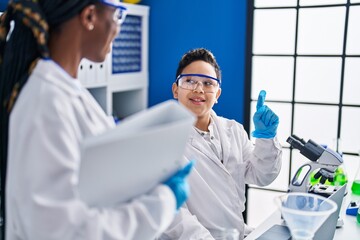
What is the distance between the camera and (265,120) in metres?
1.84

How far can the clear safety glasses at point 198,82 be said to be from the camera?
6.39 ft

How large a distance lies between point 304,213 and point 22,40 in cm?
86

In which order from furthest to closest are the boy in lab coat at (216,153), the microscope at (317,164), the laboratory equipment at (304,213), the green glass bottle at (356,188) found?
the green glass bottle at (356,188) < the boy in lab coat at (216,153) < the microscope at (317,164) < the laboratory equipment at (304,213)

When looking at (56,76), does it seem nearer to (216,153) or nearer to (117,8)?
(117,8)

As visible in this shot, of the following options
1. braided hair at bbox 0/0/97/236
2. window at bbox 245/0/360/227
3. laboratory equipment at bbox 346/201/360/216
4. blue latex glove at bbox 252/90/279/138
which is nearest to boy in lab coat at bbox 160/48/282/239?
blue latex glove at bbox 252/90/279/138

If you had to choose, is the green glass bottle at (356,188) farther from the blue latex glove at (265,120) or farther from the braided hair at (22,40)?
the braided hair at (22,40)

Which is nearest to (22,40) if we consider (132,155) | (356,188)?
(132,155)

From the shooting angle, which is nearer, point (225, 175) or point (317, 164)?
point (317, 164)

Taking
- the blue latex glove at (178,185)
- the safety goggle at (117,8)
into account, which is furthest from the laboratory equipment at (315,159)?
the safety goggle at (117,8)

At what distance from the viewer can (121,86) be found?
3.10 metres

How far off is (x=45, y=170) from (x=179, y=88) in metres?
1.21

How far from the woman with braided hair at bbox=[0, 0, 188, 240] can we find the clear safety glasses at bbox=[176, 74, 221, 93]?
878mm

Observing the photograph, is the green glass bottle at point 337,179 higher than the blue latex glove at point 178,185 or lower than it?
lower

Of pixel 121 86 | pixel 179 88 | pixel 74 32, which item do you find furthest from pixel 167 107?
pixel 121 86
